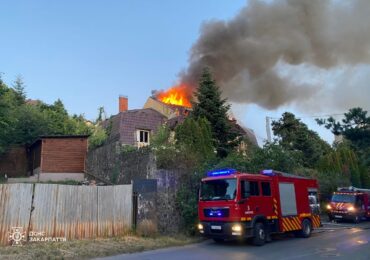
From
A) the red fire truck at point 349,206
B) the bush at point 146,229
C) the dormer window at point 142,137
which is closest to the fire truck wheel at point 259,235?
the bush at point 146,229

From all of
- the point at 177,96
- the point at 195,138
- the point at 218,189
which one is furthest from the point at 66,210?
the point at 177,96

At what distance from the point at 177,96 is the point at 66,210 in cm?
3158

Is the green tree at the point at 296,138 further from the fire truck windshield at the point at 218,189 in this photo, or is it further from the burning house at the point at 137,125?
the fire truck windshield at the point at 218,189

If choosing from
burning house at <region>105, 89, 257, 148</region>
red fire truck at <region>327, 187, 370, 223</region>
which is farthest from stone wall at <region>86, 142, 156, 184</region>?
red fire truck at <region>327, 187, 370, 223</region>

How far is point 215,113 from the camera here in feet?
95.9

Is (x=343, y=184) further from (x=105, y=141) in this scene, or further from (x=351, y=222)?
(x=105, y=141)

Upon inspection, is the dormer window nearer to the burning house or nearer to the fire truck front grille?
the burning house

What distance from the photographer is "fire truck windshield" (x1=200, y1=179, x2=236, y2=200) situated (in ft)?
45.9

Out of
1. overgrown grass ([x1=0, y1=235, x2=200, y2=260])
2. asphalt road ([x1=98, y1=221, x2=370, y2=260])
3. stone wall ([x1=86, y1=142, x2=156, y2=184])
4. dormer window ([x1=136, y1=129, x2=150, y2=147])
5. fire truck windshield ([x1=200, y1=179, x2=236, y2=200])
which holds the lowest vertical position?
asphalt road ([x1=98, y1=221, x2=370, y2=260])

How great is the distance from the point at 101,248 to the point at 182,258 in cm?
291

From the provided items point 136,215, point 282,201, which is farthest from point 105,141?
point 282,201

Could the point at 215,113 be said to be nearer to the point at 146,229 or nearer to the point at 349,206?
the point at 349,206

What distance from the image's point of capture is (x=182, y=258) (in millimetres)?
11289

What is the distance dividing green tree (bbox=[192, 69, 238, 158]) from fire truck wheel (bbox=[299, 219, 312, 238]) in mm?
10965
